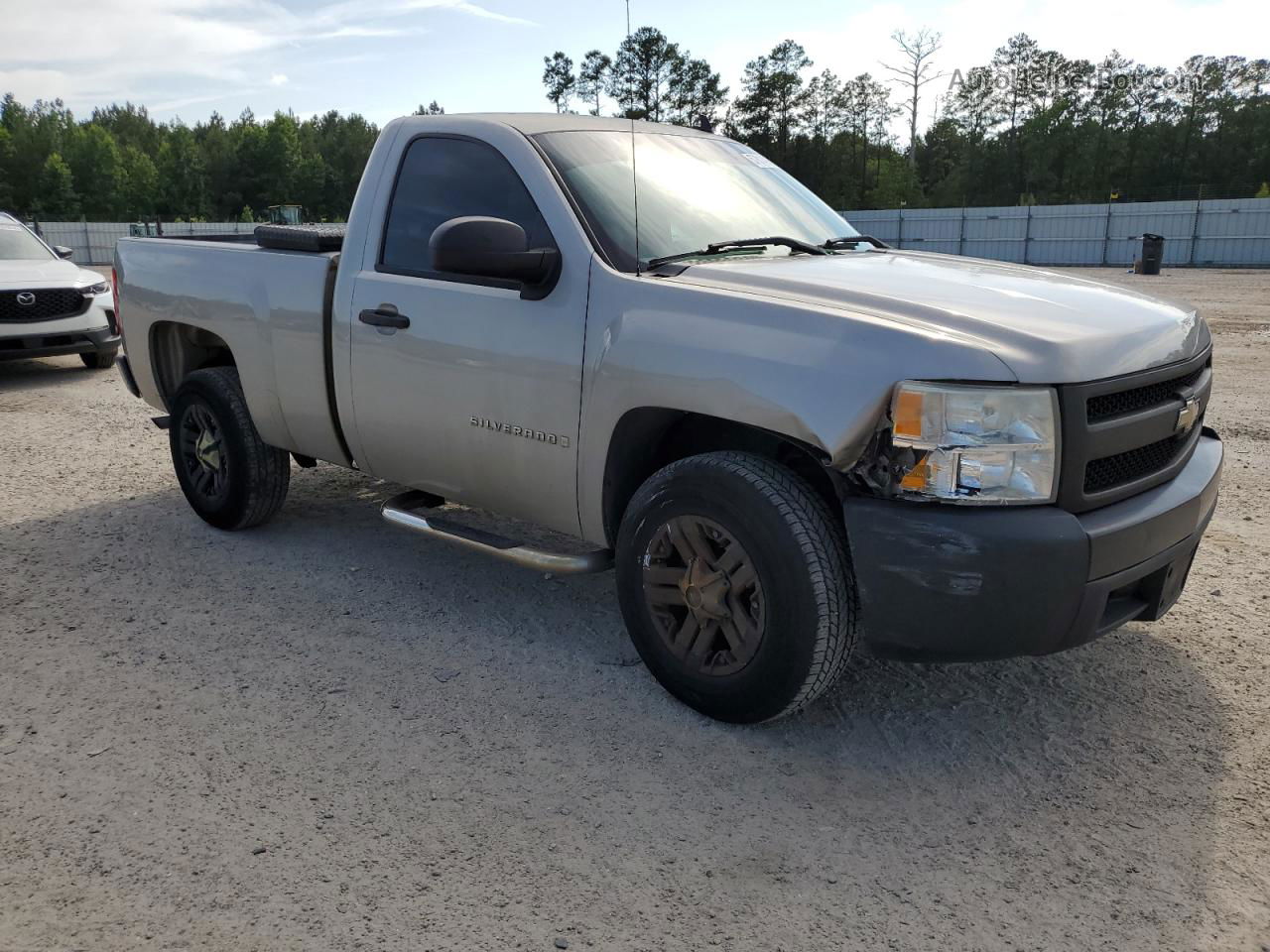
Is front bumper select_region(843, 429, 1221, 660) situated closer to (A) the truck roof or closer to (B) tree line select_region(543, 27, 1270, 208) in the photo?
(A) the truck roof

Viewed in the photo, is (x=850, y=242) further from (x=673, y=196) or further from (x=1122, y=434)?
(x=1122, y=434)

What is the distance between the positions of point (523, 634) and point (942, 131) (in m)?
94.5

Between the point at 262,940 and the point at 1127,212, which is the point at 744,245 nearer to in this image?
the point at 262,940

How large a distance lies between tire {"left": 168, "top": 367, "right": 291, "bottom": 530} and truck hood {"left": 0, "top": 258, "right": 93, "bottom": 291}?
20.6 ft

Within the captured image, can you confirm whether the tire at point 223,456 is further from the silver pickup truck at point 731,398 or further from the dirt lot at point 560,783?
the dirt lot at point 560,783

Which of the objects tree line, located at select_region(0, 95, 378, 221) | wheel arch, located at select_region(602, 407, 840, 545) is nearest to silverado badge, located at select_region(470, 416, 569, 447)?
wheel arch, located at select_region(602, 407, 840, 545)

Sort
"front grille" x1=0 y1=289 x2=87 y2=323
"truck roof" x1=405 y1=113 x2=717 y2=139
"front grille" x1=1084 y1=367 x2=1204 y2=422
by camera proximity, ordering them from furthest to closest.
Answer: "front grille" x1=0 y1=289 x2=87 y2=323 < "truck roof" x1=405 y1=113 x2=717 y2=139 < "front grille" x1=1084 y1=367 x2=1204 y2=422

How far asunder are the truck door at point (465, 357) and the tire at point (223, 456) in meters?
0.92

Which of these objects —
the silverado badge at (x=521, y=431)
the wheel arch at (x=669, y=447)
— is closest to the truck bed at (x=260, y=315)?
the silverado badge at (x=521, y=431)

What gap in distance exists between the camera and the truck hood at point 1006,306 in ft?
9.15

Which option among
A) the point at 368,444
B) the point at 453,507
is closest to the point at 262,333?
the point at 368,444

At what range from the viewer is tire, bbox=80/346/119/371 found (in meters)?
11.1

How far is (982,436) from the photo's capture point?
2711 millimetres

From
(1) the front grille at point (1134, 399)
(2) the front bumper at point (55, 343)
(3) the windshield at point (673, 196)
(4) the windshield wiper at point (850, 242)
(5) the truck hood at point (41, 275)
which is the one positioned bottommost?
(2) the front bumper at point (55, 343)
